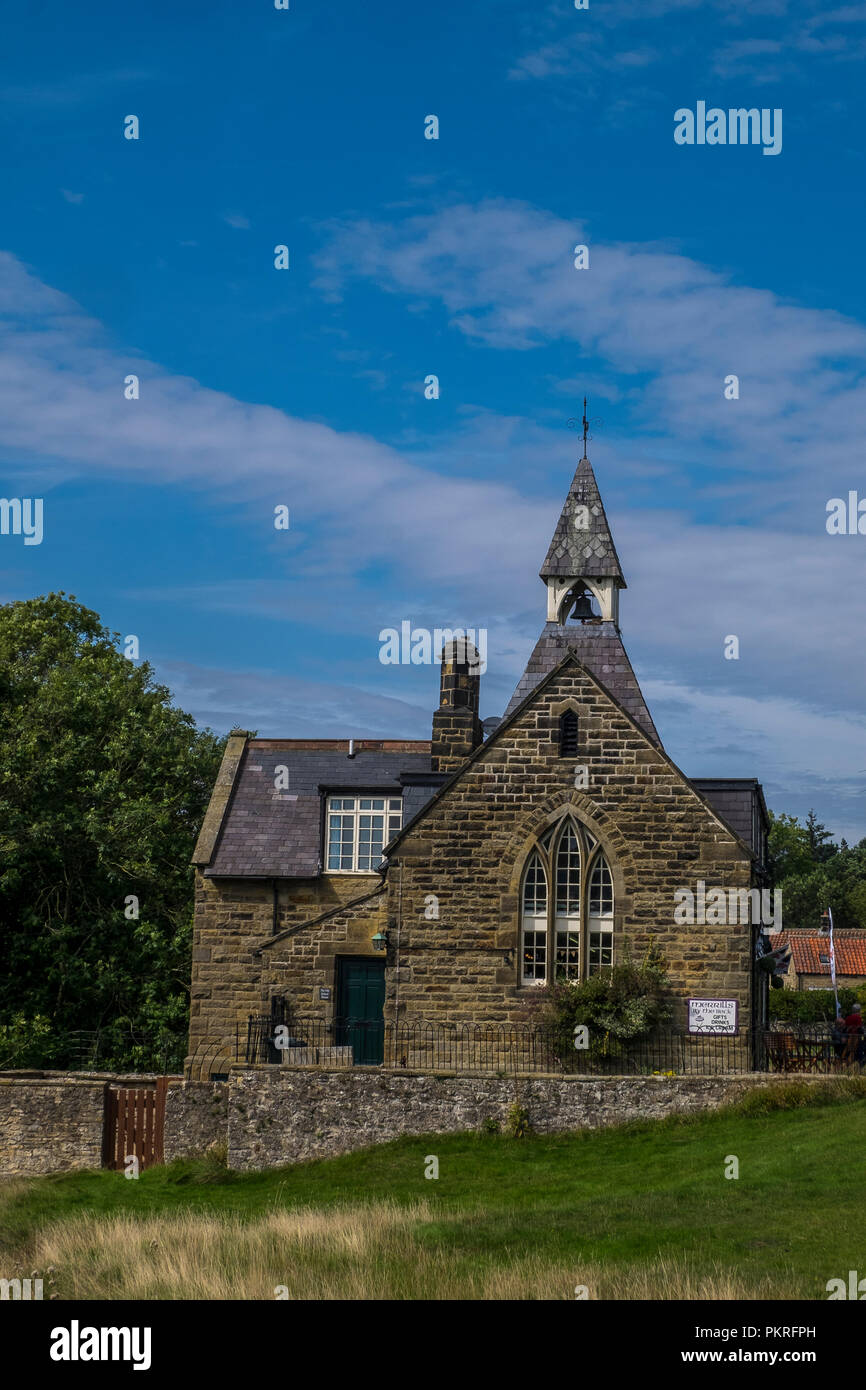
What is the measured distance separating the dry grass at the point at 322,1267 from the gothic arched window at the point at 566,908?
27.9 ft

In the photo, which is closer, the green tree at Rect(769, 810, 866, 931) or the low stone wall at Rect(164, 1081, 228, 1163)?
the low stone wall at Rect(164, 1081, 228, 1163)

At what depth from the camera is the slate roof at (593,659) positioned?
30359mm

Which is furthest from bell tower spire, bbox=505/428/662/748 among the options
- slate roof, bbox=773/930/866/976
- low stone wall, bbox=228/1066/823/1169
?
slate roof, bbox=773/930/866/976

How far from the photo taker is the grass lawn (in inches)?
581

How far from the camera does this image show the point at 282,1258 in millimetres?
16297

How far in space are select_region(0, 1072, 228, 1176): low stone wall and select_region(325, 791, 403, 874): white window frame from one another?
6329mm

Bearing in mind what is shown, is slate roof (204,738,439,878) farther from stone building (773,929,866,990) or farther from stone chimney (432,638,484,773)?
stone building (773,929,866,990)

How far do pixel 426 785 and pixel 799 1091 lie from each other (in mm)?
10594
